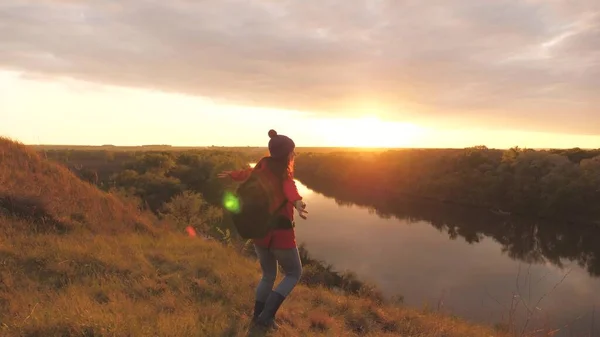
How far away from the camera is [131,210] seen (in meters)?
10.2

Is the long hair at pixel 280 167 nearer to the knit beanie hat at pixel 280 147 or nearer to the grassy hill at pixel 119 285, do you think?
the knit beanie hat at pixel 280 147

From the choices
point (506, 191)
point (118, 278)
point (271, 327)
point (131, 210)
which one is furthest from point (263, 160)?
point (506, 191)

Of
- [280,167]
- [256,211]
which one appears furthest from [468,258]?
[256,211]

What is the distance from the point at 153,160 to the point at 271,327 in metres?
41.8

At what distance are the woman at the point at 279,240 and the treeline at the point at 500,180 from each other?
43414mm

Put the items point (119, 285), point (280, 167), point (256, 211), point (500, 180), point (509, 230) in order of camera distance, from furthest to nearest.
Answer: point (500, 180)
point (509, 230)
point (119, 285)
point (280, 167)
point (256, 211)

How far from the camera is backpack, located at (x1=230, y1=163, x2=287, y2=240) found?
4.12 m

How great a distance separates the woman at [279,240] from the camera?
4.16 metres

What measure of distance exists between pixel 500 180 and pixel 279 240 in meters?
49.5

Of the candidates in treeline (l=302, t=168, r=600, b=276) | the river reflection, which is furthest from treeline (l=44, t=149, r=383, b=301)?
treeline (l=302, t=168, r=600, b=276)

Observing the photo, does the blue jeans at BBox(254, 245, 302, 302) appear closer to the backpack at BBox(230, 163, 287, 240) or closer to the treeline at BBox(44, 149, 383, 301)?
the backpack at BBox(230, 163, 287, 240)

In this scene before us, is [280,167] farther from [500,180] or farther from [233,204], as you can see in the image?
[500,180]

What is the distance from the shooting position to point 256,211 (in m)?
4.13

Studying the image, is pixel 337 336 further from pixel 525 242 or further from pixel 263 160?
pixel 525 242
